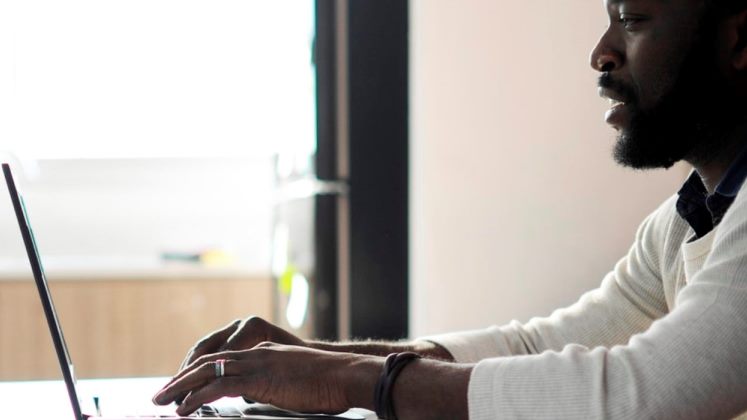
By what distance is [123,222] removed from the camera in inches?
168

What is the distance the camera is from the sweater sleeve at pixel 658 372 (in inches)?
37.6

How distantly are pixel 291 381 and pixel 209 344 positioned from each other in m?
0.26

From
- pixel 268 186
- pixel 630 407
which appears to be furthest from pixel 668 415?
pixel 268 186

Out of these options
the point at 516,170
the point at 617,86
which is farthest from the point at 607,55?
the point at 516,170

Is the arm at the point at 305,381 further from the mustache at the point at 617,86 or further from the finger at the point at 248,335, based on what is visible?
the mustache at the point at 617,86

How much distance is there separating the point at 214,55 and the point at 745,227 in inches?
117

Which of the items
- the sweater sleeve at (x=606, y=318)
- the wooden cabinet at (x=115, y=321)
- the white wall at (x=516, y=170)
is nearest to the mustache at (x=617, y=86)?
the sweater sleeve at (x=606, y=318)

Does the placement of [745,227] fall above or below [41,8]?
below

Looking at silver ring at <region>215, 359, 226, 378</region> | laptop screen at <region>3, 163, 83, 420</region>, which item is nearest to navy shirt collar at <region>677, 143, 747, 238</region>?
silver ring at <region>215, 359, 226, 378</region>

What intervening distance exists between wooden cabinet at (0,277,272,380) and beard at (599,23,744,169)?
2.52m

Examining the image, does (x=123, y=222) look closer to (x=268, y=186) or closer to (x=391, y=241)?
(x=268, y=186)

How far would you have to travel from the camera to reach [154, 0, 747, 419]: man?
0.97m

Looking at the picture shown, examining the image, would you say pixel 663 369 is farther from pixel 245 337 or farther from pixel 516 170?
pixel 516 170

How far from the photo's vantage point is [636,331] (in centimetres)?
153
